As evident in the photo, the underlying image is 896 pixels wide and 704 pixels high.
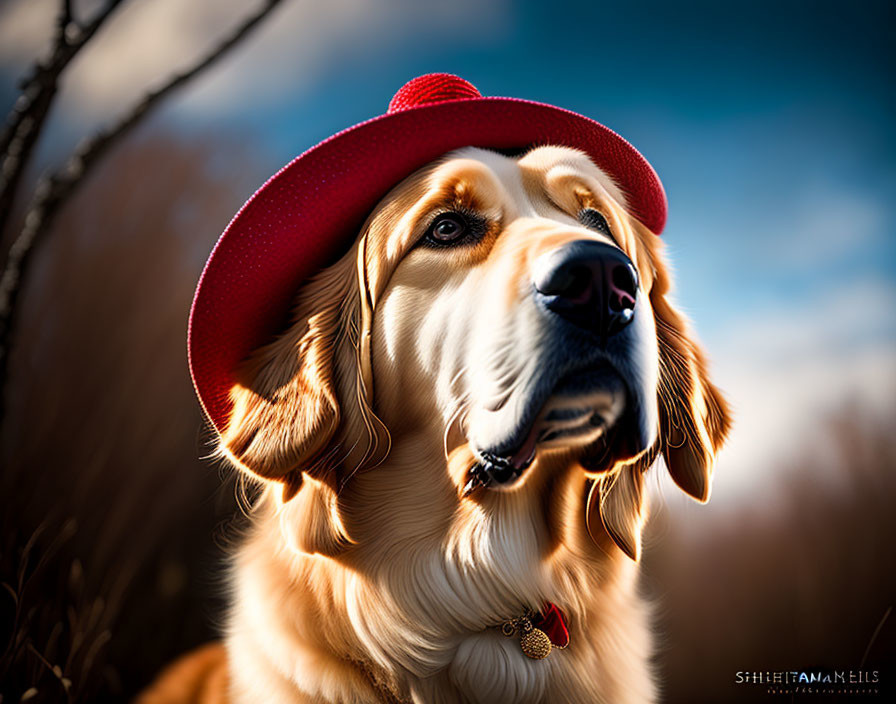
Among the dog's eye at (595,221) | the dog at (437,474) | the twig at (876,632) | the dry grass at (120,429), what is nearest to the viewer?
the dog at (437,474)

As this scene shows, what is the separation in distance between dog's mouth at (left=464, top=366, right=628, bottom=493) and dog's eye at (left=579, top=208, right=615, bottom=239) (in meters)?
0.40

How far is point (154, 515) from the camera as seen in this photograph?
2125 millimetres

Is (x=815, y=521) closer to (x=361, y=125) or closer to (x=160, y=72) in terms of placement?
(x=361, y=125)

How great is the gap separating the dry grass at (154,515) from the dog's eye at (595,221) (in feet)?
2.73

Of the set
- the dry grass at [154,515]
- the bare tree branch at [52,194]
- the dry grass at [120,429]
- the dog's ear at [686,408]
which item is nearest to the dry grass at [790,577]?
the dry grass at [154,515]

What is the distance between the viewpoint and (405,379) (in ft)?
3.56

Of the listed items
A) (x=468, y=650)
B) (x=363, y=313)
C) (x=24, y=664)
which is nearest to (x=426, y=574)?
(x=468, y=650)

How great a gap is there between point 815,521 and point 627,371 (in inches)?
56.2

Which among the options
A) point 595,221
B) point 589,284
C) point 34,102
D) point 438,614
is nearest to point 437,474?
point 438,614

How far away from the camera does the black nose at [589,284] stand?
0.85 m

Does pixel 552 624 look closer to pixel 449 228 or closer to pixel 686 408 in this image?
pixel 686 408

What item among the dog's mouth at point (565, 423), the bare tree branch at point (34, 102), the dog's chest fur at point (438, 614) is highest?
the bare tree branch at point (34, 102)

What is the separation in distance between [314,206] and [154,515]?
151cm

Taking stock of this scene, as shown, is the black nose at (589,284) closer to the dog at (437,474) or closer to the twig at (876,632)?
the dog at (437,474)
